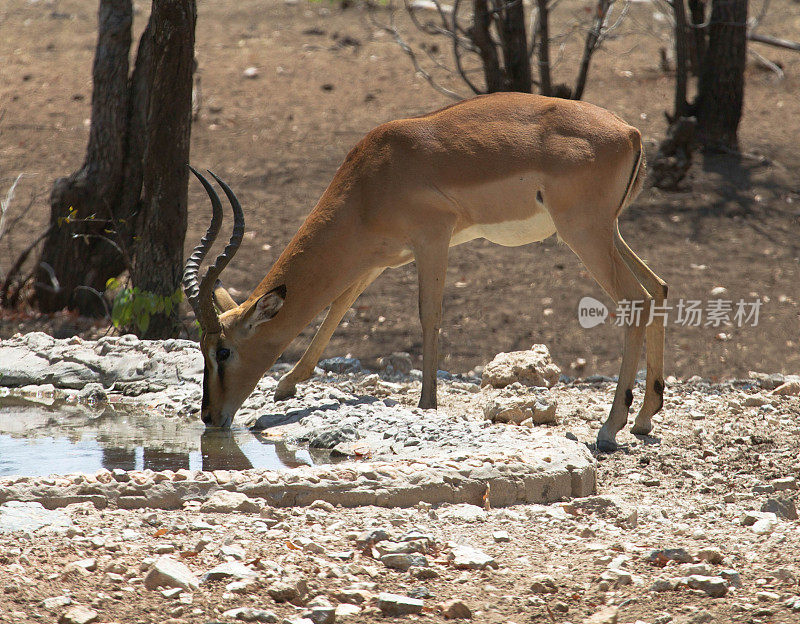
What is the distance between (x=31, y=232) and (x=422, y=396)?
274 inches

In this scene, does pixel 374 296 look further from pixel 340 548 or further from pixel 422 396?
pixel 340 548

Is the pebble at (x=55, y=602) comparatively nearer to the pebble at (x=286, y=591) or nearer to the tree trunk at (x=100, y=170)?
the pebble at (x=286, y=591)

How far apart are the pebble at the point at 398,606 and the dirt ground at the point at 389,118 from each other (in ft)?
18.9

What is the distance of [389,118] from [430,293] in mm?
8176

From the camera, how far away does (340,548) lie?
449cm

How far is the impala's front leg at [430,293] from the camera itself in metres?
7.08

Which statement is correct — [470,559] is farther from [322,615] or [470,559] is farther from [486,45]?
→ [486,45]

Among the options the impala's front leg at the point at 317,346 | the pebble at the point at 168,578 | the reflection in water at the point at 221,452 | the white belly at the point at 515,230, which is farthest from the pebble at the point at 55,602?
the white belly at the point at 515,230

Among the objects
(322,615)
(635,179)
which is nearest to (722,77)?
(635,179)

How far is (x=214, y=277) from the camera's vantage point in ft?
21.9

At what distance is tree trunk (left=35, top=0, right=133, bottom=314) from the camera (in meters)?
10.3

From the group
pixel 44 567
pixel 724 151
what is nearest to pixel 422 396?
pixel 44 567

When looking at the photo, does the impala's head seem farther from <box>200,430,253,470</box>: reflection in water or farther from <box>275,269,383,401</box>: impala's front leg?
<box>275,269,383,401</box>: impala's front leg

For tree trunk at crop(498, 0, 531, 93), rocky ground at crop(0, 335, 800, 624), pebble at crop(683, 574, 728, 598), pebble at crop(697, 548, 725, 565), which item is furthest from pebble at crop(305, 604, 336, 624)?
tree trunk at crop(498, 0, 531, 93)
